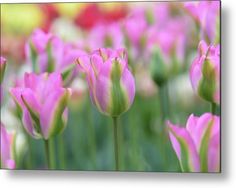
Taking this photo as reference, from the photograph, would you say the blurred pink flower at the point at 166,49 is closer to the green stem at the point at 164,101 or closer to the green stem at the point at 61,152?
the green stem at the point at 164,101

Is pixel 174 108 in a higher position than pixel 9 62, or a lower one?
lower

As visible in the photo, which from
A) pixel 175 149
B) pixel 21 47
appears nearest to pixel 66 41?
pixel 21 47

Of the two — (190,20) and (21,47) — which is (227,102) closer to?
(190,20)

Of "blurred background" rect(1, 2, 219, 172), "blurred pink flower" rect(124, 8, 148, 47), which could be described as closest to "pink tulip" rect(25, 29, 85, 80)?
"blurred background" rect(1, 2, 219, 172)

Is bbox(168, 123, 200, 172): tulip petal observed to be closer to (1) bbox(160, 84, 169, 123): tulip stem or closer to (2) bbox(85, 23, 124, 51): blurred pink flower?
(1) bbox(160, 84, 169, 123): tulip stem

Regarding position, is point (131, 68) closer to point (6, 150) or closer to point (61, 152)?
point (61, 152)

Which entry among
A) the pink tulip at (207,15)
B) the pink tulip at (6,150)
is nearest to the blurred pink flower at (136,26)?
the pink tulip at (207,15)

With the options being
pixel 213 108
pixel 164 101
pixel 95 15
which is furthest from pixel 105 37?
pixel 213 108

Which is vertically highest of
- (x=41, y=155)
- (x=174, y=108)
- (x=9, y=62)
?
(x=9, y=62)
